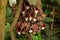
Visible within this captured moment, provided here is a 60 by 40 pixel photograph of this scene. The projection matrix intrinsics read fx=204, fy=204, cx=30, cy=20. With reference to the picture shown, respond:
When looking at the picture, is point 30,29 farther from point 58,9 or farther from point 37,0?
point 58,9

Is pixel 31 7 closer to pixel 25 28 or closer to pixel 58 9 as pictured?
pixel 25 28

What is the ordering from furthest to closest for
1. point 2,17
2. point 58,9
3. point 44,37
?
point 58,9, point 44,37, point 2,17

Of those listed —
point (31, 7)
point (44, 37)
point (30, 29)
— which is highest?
point (31, 7)

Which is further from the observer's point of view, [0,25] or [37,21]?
[37,21]

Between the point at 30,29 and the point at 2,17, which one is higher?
the point at 2,17

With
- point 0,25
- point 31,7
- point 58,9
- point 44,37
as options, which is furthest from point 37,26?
point 58,9

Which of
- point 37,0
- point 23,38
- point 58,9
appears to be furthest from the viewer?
point 58,9
